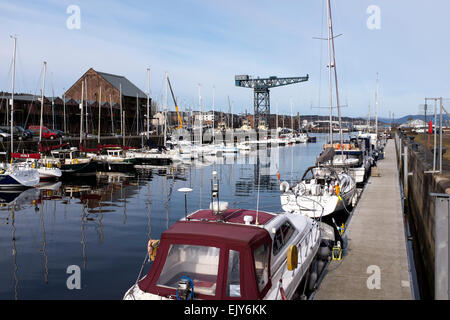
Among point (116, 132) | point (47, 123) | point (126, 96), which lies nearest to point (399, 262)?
point (47, 123)

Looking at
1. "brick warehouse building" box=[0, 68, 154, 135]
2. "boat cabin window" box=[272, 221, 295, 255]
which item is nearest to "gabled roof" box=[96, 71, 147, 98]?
"brick warehouse building" box=[0, 68, 154, 135]

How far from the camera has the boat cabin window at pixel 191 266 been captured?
7289 millimetres

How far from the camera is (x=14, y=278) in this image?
512 inches

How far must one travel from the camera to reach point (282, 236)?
9.65 m

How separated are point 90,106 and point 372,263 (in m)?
76.2

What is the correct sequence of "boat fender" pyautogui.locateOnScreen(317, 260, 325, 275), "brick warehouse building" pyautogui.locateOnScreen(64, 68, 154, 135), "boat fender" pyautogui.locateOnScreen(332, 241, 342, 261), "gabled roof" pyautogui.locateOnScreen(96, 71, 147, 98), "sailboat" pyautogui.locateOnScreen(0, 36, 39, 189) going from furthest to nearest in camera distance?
"gabled roof" pyautogui.locateOnScreen(96, 71, 147, 98), "brick warehouse building" pyautogui.locateOnScreen(64, 68, 154, 135), "sailboat" pyautogui.locateOnScreen(0, 36, 39, 189), "boat fender" pyautogui.locateOnScreen(332, 241, 342, 261), "boat fender" pyautogui.locateOnScreen(317, 260, 325, 275)

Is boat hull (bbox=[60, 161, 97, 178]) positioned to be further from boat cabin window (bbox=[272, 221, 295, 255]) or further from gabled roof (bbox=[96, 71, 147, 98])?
gabled roof (bbox=[96, 71, 147, 98])

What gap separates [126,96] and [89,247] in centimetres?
8121

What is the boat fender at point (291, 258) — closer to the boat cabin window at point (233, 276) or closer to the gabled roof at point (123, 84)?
the boat cabin window at point (233, 276)

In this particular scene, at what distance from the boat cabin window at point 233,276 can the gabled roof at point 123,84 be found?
8958 centimetres

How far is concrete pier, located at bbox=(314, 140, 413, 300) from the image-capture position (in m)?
9.09

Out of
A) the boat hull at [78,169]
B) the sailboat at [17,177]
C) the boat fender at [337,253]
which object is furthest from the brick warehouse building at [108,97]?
the boat fender at [337,253]

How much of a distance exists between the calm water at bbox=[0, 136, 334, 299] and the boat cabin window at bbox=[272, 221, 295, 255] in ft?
6.73
